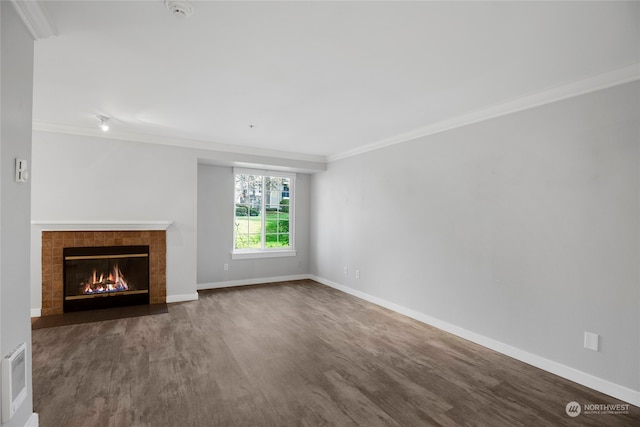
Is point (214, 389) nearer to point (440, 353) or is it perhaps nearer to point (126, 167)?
point (440, 353)

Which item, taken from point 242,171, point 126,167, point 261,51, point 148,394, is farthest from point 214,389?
point 242,171

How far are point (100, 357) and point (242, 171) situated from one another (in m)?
3.66

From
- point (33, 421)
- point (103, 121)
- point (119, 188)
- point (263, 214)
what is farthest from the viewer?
point (263, 214)

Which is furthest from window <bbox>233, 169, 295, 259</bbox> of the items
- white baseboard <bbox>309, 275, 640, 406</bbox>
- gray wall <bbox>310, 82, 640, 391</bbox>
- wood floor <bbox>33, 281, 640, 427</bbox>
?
white baseboard <bbox>309, 275, 640, 406</bbox>

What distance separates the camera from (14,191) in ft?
5.35

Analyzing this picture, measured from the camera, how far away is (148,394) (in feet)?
7.75

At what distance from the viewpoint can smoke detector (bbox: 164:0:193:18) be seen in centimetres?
170

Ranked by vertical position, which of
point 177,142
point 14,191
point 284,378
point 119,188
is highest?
point 177,142

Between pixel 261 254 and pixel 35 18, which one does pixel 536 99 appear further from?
pixel 261 254

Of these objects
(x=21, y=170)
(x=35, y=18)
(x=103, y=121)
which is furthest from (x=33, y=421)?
(x=103, y=121)

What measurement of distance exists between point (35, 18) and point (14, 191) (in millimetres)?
994

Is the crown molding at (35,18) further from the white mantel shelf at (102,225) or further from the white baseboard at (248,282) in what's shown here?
the white baseboard at (248,282)

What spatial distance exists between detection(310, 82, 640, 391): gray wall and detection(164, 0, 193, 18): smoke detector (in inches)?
117

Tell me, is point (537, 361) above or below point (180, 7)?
below
